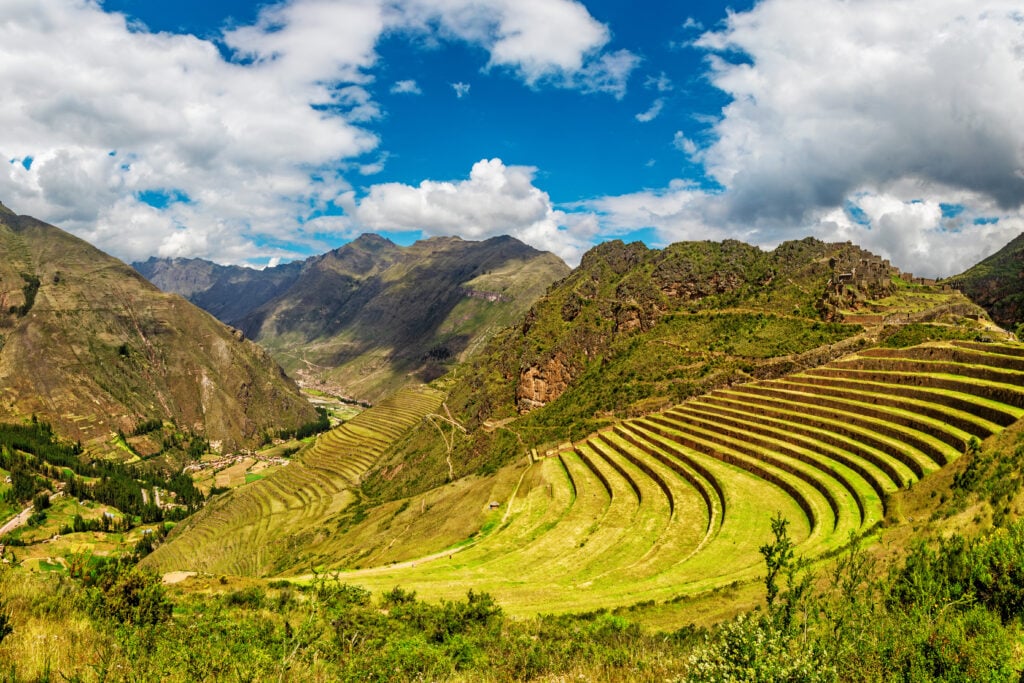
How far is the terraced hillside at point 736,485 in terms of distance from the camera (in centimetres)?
2583

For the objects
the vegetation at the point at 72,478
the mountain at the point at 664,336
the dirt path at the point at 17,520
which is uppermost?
the mountain at the point at 664,336

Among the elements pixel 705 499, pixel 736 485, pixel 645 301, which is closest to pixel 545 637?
pixel 705 499

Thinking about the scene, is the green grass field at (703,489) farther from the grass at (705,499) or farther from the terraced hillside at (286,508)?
the terraced hillside at (286,508)

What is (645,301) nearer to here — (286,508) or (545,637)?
(286,508)

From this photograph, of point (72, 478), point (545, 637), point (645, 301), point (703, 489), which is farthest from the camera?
point (72, 478)

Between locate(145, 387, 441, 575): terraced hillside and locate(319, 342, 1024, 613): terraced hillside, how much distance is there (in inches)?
1891

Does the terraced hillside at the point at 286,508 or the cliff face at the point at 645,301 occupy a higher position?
the cliff face at the point at 645,301

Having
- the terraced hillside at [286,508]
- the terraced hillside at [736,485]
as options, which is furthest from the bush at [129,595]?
the terraced hillside at [286,508]

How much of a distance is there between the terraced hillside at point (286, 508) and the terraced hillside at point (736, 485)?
158 feet

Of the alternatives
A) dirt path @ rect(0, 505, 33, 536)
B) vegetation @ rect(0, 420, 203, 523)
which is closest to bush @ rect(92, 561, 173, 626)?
dirt path @ rect(0, 505, 33, 536)

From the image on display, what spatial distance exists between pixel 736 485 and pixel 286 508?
3585 inches

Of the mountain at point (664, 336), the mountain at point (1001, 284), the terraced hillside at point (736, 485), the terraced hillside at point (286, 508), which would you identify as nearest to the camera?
the terraced hillside at point (736, 485)

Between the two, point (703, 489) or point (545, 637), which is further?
point (703, 489)

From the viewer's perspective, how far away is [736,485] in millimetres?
33500
